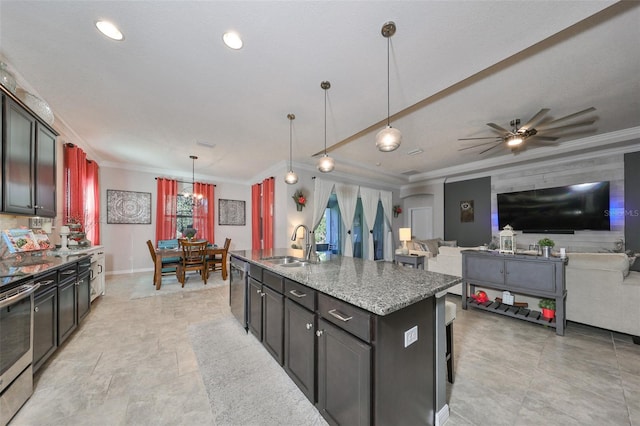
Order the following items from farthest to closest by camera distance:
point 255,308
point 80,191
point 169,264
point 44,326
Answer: point 169,264
point 80,191
point 255,308
point 44,326

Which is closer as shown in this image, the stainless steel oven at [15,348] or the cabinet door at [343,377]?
the cabinet door at [343,377]

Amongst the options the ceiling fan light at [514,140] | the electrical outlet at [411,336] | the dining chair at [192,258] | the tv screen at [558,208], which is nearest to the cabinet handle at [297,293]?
the electrical outlet at [411,336]

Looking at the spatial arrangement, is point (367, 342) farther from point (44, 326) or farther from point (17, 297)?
point (44, 326)

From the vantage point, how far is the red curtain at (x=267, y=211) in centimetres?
579

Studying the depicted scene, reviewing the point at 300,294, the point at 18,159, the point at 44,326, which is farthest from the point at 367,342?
the point at 18,159

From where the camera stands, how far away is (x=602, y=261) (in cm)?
253

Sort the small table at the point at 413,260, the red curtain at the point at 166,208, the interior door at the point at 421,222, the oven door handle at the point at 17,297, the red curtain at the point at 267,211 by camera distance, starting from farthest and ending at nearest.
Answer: the interior door at the point at 421,222, the red curtain at the point at 166,208, the red curtain at the point at 267,211, the small table at the point at 413,260, the oven door handle at the point at 17,297

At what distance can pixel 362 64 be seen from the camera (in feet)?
7.11

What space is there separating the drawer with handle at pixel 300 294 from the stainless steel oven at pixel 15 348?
166 cm

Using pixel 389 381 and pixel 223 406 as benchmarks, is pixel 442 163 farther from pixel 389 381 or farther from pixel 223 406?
pixel 223 406

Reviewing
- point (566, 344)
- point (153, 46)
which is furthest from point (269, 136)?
point (566, 344)

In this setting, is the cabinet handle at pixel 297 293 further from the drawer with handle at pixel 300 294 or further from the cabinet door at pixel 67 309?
the cabinet door at pixel 67 309

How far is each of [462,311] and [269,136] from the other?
410 centimetres

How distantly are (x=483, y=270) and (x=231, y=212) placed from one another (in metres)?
6.54
